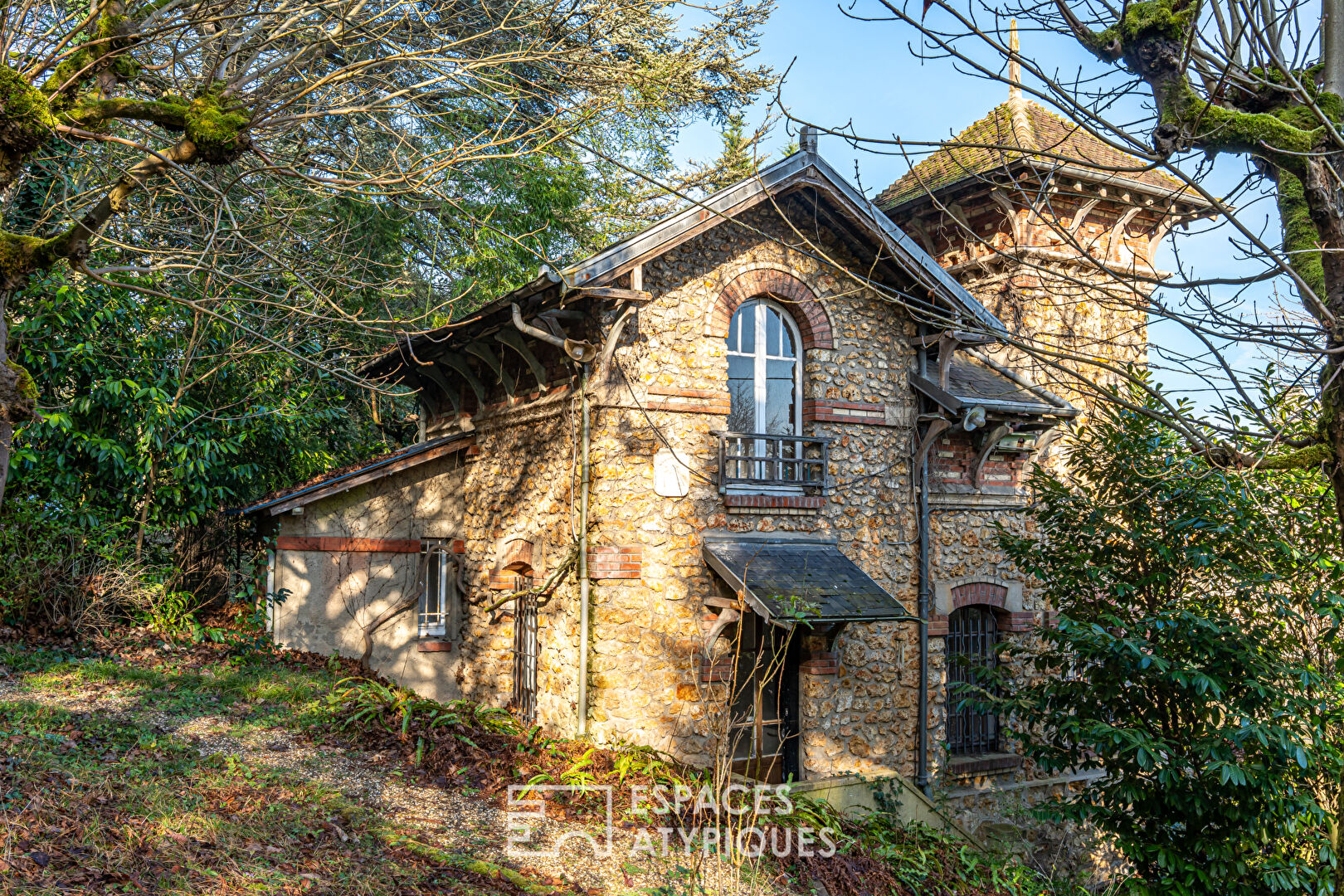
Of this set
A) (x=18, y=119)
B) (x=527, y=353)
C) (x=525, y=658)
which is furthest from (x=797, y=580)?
(x=18, y=119)

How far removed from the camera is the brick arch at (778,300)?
365 inches

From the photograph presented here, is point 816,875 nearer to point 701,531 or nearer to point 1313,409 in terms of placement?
point 701,531

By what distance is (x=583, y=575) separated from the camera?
28.6 ft

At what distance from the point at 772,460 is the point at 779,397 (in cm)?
82

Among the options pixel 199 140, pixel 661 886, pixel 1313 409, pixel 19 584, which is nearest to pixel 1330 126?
pixel 1313 409

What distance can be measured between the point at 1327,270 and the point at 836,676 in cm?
620

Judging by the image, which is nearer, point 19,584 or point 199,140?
point 199,140

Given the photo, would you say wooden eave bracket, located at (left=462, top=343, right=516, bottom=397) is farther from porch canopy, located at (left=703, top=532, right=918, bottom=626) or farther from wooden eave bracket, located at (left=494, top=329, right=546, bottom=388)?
porch canopy, located at (left=703, top=532, right=918, bottom=626)

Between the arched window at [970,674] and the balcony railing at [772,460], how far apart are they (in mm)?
2698

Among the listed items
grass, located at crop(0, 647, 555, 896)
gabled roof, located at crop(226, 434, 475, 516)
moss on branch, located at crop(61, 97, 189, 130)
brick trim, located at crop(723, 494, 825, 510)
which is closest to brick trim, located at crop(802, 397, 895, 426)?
brick trim, located at crop(723, 494, 825, 510)

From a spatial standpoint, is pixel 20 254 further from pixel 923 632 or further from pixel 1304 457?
pixel 923 632

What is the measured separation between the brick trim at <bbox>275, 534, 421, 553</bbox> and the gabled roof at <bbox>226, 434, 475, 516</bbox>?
41 cm

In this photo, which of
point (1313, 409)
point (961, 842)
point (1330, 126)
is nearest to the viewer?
point (1330, 126)

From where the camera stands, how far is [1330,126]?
3.66 metres
